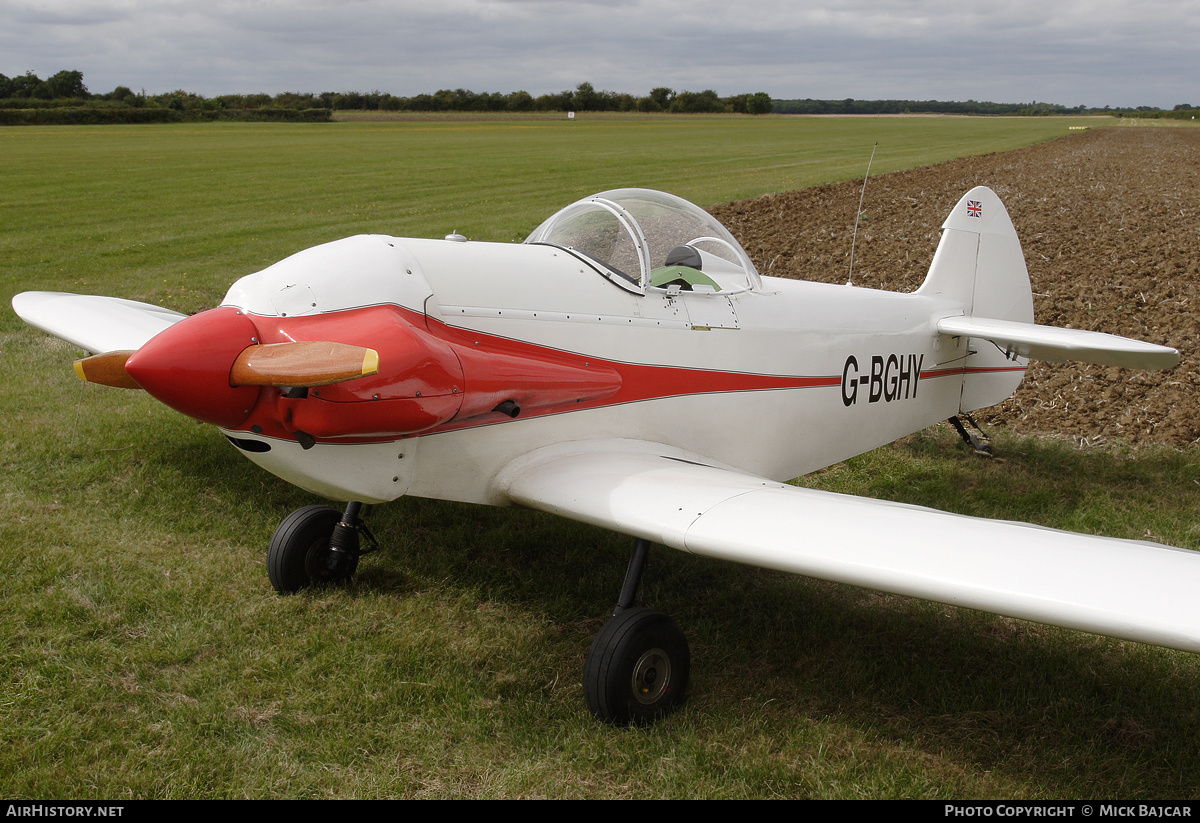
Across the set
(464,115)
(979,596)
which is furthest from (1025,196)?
(464,115)

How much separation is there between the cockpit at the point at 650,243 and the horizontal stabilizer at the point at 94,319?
10.3 ft

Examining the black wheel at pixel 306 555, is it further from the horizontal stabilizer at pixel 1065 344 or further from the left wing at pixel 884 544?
the horizontal stabilizer at pixel 1065 344

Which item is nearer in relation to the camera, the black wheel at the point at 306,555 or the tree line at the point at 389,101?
the black wheel at the point at 306,555

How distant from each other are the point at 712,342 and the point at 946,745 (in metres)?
2.19

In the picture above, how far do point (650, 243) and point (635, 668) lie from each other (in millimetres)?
2201

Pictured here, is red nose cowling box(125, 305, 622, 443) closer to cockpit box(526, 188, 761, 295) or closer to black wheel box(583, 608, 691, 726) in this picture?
cockpit box(526, 188, 761, 295)

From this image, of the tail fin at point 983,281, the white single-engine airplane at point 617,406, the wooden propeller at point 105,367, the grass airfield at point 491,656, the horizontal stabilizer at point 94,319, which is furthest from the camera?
the tail fin at point 983,281

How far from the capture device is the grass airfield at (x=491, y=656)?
313 centimetres

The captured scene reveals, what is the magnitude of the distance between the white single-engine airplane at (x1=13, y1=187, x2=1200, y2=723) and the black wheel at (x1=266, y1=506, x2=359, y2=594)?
0.04ft

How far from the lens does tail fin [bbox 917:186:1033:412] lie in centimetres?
630

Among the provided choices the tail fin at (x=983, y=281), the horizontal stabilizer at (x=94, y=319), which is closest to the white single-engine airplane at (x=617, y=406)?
the tail fin at (x=983, y=281)

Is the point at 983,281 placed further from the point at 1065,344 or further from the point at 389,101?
the point at 389,101

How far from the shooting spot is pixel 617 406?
4.26 metres

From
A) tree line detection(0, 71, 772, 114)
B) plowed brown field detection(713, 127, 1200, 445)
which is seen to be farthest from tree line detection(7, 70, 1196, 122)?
plowed brown field detection(713, 127, 1200, 445)
